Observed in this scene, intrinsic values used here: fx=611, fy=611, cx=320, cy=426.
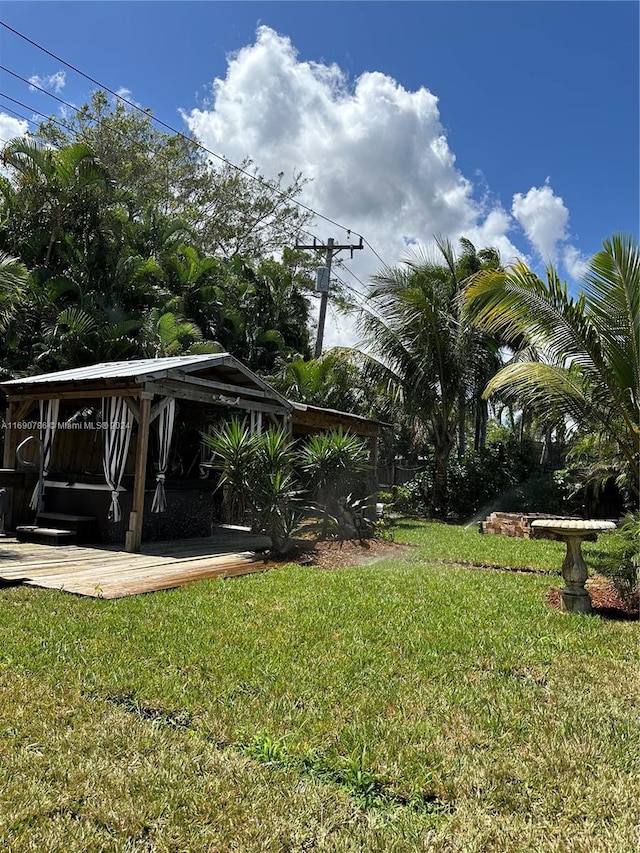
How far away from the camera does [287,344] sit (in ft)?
77.2

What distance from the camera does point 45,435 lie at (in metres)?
10.3

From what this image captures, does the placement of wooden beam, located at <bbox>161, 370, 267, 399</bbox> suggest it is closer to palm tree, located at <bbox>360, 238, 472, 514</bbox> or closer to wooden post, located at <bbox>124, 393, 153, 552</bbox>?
wooden post, located at <bbox>124, 393, 153, 552</bbox>

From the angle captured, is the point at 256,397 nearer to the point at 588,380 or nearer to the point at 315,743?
the point at 588,380

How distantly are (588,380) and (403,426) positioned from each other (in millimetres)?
12435

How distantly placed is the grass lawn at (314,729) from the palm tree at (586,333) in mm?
3140

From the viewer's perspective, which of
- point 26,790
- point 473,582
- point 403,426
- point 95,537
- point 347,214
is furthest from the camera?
point 347,214

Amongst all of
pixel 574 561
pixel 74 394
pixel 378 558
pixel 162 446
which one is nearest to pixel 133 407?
pixel 162 446

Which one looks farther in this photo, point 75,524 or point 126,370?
point 126,370

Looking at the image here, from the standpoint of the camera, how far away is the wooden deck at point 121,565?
20.4 feet

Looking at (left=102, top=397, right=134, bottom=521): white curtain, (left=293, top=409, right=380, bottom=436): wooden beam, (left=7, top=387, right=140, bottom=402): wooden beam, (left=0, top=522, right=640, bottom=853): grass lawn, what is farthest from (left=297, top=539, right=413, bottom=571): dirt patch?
(left=293, top=409, right=380, bottom=436): wooden beam

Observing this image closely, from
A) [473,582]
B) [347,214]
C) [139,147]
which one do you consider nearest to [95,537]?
[473,582]

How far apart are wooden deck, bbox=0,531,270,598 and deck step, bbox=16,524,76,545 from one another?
167 mm

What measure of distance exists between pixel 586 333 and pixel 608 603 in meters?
3.24

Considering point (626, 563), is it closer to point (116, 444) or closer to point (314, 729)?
point (314, 729)
